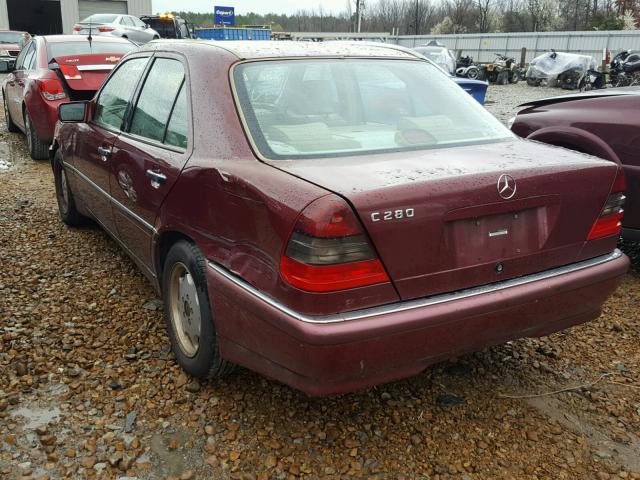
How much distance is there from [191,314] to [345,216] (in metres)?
1.17

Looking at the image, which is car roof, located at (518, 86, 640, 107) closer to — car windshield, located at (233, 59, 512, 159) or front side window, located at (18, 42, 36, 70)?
car windshield, located at (233, 59, 512, 159)

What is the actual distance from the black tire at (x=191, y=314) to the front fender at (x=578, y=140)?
309 cm

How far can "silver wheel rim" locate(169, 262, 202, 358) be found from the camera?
282 centimetres

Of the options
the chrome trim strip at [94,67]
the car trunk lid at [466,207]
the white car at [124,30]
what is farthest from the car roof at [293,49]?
the white car at [124,30]

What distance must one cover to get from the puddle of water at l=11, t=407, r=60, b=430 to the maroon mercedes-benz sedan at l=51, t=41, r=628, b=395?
0.62 m

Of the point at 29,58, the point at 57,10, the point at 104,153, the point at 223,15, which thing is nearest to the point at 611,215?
the point at 104,153

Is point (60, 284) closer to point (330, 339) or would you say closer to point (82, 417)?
point (82, 417)

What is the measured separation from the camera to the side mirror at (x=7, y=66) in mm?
7998

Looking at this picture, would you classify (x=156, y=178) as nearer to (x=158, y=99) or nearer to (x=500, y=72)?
(x=158, y=99)

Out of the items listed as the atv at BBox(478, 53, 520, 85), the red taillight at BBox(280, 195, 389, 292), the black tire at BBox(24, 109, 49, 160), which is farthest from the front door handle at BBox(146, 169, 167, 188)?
the atv at BBox(478, 53, 520, 85)

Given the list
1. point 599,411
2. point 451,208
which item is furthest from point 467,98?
point 599,411

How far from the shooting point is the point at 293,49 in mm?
3146

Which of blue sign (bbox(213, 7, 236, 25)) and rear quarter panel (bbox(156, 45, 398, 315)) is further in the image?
blue sign (bbox(213, 7, 236, 25))

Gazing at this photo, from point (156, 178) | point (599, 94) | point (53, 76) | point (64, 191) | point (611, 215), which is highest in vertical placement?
point (53, 76)
